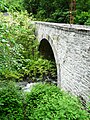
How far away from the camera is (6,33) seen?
12.0 feet

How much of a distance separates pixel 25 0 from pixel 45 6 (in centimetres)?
252

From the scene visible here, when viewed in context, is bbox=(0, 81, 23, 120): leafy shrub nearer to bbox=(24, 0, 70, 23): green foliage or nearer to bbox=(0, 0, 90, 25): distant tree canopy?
bbox=(0, 0, 90, 25): distant tree canopy

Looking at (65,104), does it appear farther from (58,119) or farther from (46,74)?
(46,74)

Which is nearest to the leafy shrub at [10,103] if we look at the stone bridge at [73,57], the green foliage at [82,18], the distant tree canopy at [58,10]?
the stone bridge at [73,57]

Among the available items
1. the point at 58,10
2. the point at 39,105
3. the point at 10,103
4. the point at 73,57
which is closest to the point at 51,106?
the point at 39,105

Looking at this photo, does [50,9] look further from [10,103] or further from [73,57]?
[10,103]

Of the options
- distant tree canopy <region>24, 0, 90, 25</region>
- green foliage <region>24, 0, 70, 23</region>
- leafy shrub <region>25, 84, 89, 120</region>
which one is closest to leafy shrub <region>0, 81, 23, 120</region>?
leafy shrub <region>25, 84, 89, 120</region>

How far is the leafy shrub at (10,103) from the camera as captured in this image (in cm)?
549

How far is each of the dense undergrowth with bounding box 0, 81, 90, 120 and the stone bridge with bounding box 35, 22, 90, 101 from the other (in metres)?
0.59

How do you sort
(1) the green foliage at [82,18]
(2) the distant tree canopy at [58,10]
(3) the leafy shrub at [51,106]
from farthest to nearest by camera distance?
(2) the distant tree canopy at [58,10] < (1) the green foliage at [82,18] < (3) the leafy shrub at [51,106]

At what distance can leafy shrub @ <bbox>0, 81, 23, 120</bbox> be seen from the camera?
5.49 meters

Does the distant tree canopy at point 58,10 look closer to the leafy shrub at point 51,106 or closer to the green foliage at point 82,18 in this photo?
the green foliage at point 82,18

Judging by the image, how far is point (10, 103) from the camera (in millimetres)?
5863

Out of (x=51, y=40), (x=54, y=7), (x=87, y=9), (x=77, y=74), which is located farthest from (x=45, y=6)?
(x=77, y=74)
